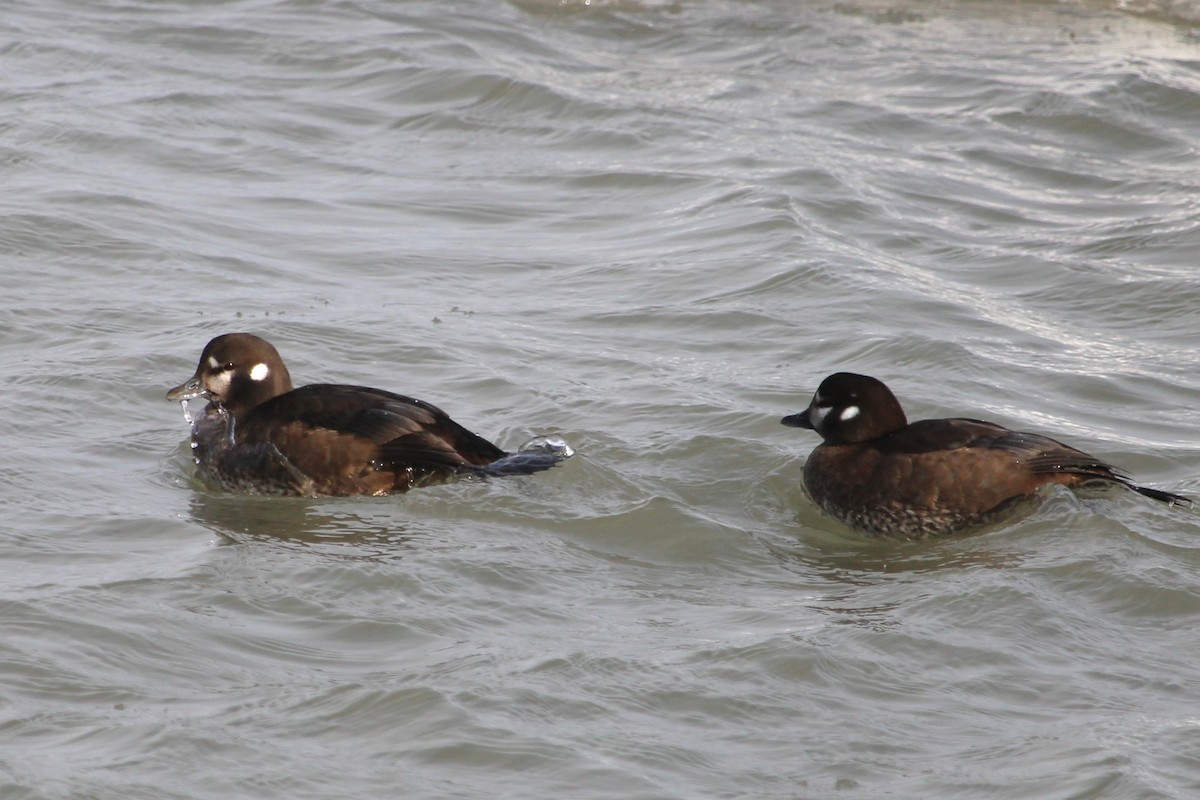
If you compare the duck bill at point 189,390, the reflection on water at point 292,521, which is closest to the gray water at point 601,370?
the reflection on water at point 292,521

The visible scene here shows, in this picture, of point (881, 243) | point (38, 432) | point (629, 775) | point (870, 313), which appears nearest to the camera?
point (629, 775)

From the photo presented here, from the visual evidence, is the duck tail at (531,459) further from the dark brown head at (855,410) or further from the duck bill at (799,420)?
the dark brown head at (855,410)

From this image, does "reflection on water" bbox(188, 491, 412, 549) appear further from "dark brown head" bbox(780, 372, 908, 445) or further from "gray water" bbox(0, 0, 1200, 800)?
"dark brown head" bbox(780, 372, 908, 445)

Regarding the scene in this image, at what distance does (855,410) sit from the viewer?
24.9 ft

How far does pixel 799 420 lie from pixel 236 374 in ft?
8.41

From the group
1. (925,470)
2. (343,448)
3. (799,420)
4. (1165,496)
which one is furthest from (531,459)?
(1165,496)

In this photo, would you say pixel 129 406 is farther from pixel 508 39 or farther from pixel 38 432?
pixel 508 39

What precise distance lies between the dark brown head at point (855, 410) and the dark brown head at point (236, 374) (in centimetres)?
251

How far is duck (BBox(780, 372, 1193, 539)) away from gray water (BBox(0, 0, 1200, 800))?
131 millimetres

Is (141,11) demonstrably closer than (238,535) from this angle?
No

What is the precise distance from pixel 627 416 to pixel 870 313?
2.10 metres

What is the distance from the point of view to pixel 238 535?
6863mm

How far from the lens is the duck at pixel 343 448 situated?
7320 mm

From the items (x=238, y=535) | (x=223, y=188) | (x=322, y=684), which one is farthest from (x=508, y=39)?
(x=322, y=684)
